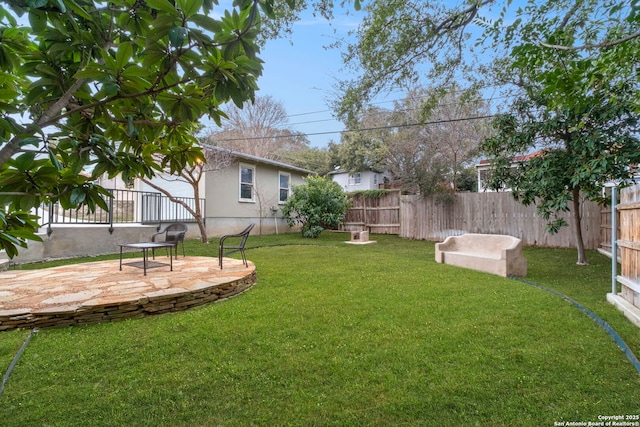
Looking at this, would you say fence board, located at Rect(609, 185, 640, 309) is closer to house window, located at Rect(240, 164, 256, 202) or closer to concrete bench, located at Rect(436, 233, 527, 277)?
concrete bench, located at Rect(436, 233, 527, 277)

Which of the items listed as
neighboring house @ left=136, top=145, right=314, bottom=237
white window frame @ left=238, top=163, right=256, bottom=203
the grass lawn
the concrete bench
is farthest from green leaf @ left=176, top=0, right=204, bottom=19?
white window frame @ left=238, top=163, right=256, bottom=203

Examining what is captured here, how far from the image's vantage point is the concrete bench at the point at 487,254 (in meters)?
5.94

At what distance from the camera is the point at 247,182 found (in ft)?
44.0

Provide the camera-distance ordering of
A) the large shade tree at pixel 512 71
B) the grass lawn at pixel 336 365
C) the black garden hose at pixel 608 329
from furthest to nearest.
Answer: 1. the large shade tree at pixel 512 71
2. the black garden hose at pixel 608 329
3. the grass lawn at pixel 336 365

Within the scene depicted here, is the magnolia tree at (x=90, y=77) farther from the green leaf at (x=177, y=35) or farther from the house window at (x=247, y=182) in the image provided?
the house window at (x=247, y=182)

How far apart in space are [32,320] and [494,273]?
6812mm

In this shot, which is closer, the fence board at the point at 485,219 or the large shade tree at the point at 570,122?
the large shade tree at the point at 570,122

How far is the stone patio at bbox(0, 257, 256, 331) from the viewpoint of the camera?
333 centimetres

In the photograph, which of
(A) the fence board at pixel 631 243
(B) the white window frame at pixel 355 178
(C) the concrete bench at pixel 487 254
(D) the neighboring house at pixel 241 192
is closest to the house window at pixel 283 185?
(D) the neighboring house at pixel 241 192

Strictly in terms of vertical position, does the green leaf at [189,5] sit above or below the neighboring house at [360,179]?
below

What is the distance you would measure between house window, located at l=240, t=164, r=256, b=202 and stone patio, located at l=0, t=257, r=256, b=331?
7731 millimetres

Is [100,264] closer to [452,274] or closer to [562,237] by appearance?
[452,274]

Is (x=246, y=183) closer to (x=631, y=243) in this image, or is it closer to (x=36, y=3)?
(x=631, y=243)

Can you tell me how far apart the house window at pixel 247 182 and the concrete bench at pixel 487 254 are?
27.5 feet
